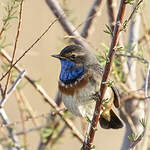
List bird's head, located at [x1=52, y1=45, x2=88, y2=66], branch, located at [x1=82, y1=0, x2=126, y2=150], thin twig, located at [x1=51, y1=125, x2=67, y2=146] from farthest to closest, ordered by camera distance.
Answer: thin twig, located at [x1=51, y1=125, x2=67, y2=146], bird's head, located at [x1=52, y1=45, x2=88, y2=66], branch, located at [x1=82, y1=0, x2=126, y2=150]

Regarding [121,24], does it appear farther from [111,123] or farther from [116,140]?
[116,140]

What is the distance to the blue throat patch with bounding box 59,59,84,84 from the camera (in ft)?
13.1

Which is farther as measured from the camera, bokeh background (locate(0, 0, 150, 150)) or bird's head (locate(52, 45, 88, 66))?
bokeh background (locate(0, 0, 150, 150))

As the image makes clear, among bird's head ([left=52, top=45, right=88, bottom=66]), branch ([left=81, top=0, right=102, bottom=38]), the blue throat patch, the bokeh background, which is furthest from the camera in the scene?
the bokeh background

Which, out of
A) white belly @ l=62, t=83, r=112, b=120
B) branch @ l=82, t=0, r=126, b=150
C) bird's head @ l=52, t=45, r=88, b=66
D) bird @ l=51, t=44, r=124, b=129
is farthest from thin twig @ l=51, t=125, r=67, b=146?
branch @ l=82, t=0, r=126, b=150

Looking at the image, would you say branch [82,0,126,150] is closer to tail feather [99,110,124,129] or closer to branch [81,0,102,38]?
tail feather [99,110,124,129]

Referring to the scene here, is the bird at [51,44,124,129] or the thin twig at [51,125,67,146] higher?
the bird at [51,44,124,129]

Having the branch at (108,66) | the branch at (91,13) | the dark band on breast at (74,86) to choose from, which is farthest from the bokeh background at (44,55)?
the branch at (108,66)

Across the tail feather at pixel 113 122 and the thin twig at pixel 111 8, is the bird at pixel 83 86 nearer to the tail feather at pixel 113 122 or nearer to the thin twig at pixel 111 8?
the tail feather at pixel 113 122

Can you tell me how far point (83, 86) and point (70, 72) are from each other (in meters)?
0.33

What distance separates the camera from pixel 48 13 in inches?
283

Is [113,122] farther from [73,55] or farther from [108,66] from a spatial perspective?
[108,66]

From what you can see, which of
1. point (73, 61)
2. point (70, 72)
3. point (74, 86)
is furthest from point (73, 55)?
point (74, 86)

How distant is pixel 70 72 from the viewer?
4066 mm
